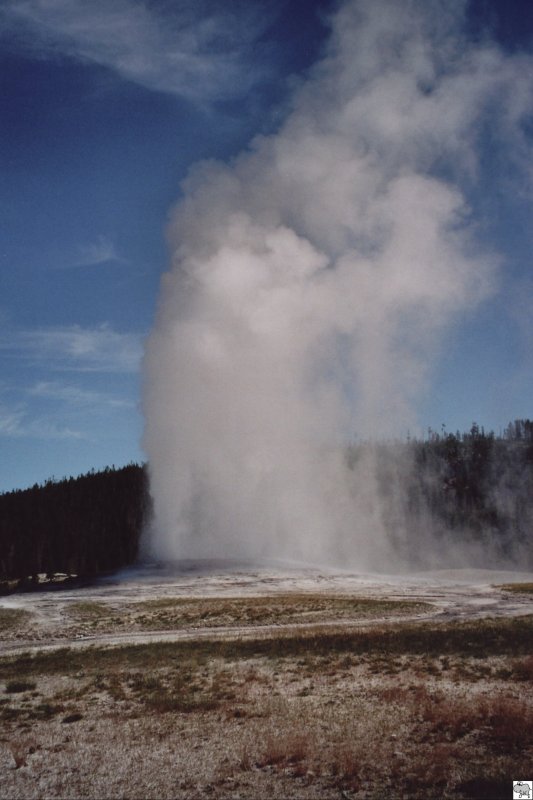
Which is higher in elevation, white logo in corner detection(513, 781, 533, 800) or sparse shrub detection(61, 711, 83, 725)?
white logo in corner detection(513, 781, 533, 800)

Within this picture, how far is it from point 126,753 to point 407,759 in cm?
705

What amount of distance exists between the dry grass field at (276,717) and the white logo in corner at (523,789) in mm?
318

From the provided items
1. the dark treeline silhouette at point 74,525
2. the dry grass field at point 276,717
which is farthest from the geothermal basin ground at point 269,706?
the dark treeline silhouette at point 74,525

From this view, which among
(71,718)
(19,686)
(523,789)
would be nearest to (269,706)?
(71,718)

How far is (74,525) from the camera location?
5261 inches

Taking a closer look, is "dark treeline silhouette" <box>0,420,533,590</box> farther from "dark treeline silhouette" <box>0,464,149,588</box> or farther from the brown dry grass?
the brown dry grass

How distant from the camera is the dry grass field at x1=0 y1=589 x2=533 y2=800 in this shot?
43.0ft

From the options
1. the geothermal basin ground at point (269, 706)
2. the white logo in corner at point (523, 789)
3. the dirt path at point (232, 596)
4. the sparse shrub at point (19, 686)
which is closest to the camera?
the white logo in corner at point (523, 789)

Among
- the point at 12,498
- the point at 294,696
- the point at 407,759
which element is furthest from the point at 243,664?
the point at 12,498

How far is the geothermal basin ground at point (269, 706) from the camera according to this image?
43.4ft

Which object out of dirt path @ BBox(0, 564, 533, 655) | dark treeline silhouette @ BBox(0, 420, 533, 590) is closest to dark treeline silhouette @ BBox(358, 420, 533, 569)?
dark treeline silhouette @ BBox(0, 420, 533, 590)

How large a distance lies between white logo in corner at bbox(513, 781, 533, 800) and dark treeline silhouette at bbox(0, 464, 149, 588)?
11571 centimetres

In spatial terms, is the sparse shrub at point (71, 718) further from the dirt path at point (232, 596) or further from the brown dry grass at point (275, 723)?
the dirt path at point (232, 596)

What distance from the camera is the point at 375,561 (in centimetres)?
10981
